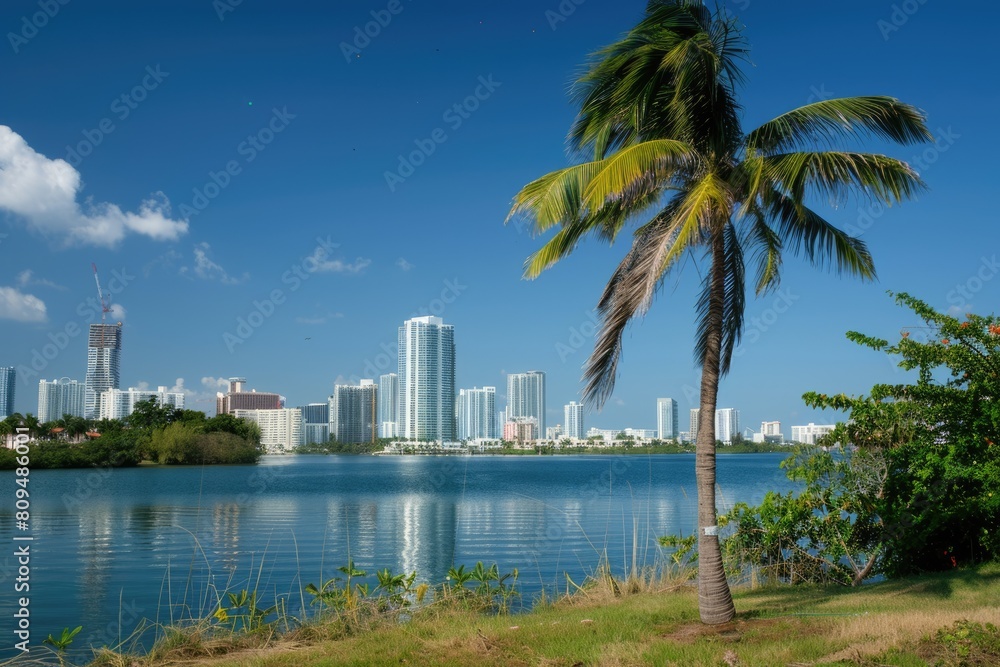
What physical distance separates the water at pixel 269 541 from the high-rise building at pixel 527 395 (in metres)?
110

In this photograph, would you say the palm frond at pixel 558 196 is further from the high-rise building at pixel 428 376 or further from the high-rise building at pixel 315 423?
the high-rise building at pixel 315 423

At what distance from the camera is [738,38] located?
8.40 meters

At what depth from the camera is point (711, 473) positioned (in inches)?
312

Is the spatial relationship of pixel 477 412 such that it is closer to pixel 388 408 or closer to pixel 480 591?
pixel 388 408

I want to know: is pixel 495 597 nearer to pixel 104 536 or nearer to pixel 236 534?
pixel 236 534

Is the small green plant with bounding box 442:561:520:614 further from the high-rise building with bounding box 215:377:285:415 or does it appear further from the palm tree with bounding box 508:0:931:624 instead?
the high-rise building with bounding box 215:377:285:415

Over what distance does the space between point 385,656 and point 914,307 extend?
909cm

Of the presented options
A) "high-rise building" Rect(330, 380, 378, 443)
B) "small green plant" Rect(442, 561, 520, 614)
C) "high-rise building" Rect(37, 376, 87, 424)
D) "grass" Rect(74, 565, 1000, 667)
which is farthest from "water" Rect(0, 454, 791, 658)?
"high-rise building" Rect(330, 380, 378, 443)

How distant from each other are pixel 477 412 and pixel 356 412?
2443cm

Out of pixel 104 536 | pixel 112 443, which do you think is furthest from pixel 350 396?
pixel 104 536

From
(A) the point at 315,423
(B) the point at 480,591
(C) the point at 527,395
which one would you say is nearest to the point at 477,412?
(C) the point at 527,395

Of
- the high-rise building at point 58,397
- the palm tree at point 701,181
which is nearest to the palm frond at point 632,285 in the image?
the palm tree at point 701,181

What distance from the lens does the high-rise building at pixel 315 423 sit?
172250 mm

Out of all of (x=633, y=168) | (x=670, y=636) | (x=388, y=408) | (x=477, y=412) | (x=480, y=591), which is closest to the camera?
(x=670, y=636)
